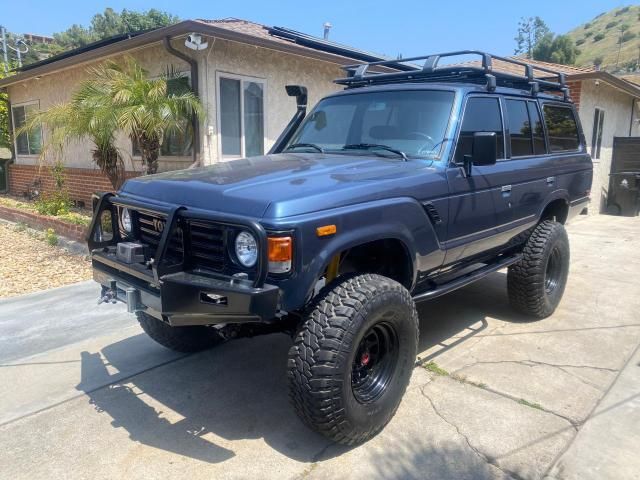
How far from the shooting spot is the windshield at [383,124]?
378 cm

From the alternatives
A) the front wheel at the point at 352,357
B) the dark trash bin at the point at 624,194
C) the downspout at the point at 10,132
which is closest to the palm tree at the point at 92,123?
the front wheel at the point at 352,357

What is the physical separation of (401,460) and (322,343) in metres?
0.82

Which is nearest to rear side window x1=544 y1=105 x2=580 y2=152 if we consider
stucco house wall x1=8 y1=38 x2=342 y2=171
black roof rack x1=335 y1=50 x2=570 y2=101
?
black roof rack x1=335 y1=50 x2=570 y2=101

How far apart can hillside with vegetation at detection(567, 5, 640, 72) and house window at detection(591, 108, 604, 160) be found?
2849 inches

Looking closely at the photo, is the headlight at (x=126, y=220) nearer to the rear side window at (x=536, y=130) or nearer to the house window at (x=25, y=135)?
the rear side window at (x=536, y=130)

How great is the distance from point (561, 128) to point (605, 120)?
9981mm

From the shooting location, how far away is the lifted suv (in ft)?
8.77

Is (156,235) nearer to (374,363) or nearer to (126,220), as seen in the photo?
(126,220)

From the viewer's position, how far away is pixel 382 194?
3.06 metres

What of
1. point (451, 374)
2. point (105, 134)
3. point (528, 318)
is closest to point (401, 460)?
point (451, 374)

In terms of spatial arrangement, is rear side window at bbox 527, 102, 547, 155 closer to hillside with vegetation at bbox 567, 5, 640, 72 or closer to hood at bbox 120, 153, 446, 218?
hood at bbox 120, 153, 446, 218

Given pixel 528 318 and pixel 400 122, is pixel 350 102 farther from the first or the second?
pixel 528 318

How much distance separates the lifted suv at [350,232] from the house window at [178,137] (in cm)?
383

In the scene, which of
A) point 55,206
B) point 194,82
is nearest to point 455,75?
point 194,82
